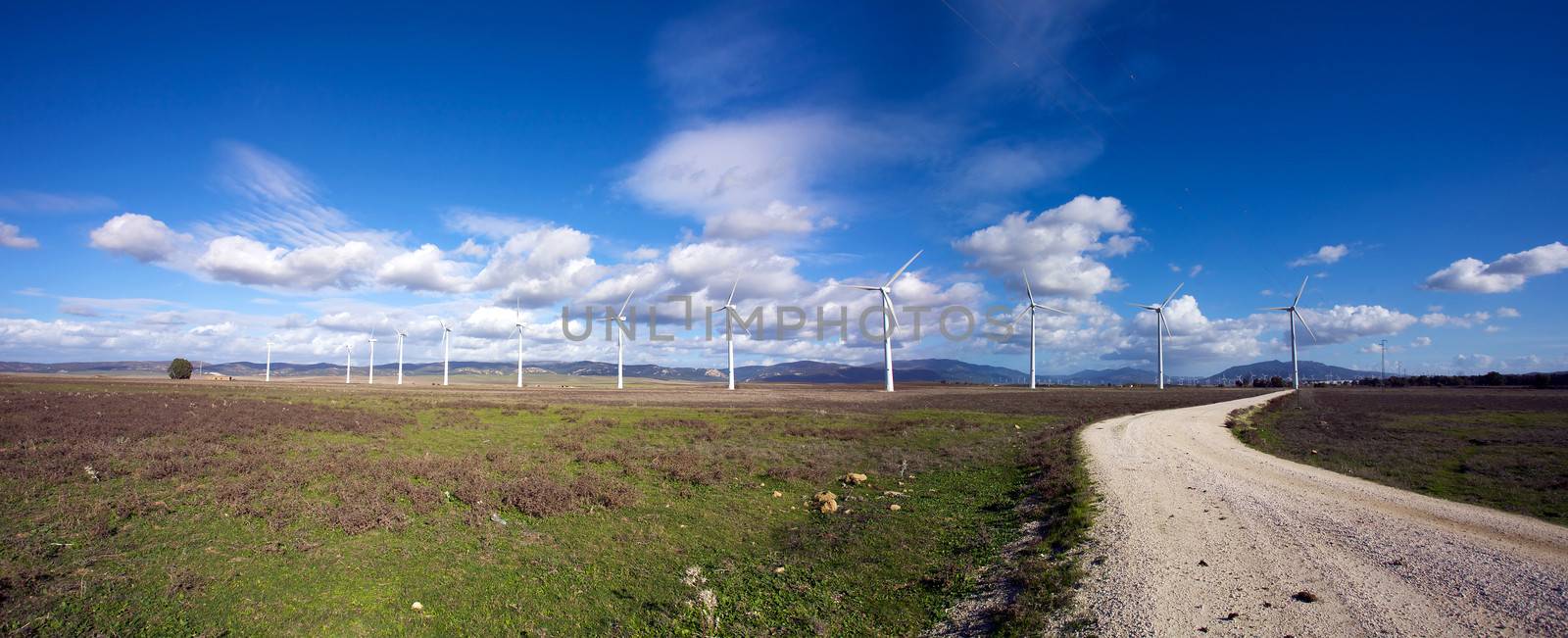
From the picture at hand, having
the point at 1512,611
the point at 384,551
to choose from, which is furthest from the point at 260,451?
the point at 1512,611

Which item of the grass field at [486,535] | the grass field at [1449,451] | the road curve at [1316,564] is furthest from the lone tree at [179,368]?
the grass field at [1449,451]

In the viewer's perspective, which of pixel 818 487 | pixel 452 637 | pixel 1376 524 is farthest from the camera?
pixel 818 487

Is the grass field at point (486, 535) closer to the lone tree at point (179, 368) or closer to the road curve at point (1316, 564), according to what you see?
the road curve at point (1316, 564)

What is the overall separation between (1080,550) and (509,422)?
132ft

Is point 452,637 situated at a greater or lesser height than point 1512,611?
lesser

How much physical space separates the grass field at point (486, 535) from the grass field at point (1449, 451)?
11.0 m

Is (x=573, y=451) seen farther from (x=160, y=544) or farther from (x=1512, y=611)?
(x=1512, y=611)

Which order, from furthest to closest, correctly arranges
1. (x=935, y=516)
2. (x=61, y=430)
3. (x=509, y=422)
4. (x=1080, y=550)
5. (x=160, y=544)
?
(x=509, y=422), (x=61, y=430), (x=935, y=516), (x=1080, y=550), (x=160, y=544)

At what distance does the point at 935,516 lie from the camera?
18.7 meters

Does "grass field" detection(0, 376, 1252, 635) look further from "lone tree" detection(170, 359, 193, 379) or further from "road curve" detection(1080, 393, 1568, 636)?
"lone tree" detection(170, 359, 193, 379)

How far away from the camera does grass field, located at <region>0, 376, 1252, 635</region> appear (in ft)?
34.6

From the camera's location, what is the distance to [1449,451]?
30.1m

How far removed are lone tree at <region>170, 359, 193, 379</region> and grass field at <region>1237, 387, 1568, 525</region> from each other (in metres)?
205

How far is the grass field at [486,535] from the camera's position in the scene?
34.6 feet
